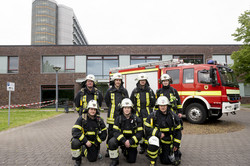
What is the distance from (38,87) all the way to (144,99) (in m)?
17.4

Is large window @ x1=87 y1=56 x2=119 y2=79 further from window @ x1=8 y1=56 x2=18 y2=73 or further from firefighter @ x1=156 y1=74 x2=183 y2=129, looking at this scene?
firefighter @ x1=156 y1=74 x2=183 y2=129

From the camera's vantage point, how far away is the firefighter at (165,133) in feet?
10.7

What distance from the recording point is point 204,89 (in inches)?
276

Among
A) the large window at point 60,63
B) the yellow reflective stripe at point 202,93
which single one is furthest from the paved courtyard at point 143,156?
the large window at point 60,63

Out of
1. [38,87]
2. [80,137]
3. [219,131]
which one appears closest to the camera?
[80,137]

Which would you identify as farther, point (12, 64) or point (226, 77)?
point (12, 64)

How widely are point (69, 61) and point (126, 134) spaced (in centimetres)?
1708

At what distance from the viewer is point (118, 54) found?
18859mm

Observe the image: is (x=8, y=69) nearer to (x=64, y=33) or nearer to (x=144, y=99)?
(x=144, y=99)

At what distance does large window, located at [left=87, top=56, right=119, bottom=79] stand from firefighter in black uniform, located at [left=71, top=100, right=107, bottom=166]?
15.4 meters

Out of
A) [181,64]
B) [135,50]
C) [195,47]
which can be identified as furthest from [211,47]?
[181,64]

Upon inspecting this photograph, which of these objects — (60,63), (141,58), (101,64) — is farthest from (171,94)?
(60,63)

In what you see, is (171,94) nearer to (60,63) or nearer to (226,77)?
(226,77)

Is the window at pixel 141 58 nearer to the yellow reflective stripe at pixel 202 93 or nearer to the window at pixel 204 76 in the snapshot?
the yellow reflective stripe at pixel 202 93
